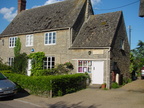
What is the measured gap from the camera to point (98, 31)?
16.9 metres

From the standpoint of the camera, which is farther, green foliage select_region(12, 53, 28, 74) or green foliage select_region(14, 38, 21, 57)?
green foliage select_region(14, 38, 21, 57)

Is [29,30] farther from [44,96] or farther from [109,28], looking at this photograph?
[44,96]

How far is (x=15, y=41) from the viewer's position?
22.4m

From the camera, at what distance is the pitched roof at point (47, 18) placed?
19011mm

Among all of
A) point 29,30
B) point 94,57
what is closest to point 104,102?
point 94,57

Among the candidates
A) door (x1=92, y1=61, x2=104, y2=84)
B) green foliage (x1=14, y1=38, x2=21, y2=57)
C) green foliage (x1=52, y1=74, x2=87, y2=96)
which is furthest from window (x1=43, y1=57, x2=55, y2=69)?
green foliage (x1=52, y1=74, x2=87, y2=96)

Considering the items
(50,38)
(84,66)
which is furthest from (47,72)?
(50,38)

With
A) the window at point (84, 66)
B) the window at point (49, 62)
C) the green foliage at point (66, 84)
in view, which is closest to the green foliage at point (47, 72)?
the window at point (49, 62)

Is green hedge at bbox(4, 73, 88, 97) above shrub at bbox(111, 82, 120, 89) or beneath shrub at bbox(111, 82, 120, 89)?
above

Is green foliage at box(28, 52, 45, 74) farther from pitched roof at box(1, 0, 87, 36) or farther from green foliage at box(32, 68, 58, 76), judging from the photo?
pitched roof at box(1, 0, 87, 36)

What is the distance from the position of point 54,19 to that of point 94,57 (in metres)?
7.52

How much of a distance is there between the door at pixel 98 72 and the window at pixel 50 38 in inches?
219

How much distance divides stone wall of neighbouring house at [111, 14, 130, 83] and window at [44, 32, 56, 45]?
651cm

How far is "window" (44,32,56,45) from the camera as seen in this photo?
61.1 ft
